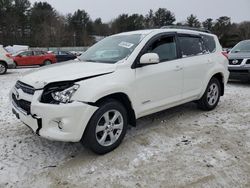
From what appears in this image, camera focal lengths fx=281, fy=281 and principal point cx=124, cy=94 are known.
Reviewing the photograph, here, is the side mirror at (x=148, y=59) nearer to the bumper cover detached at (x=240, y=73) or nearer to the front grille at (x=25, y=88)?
the front grille at (x=25, y=88)

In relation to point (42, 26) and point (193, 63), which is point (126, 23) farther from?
point (193, 63)

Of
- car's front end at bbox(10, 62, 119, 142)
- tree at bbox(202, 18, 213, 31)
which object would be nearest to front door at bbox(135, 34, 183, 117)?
car's front end at bbox(10, 62, 119, 142)

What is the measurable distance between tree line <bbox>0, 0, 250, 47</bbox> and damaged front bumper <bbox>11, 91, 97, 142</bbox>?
56606mm

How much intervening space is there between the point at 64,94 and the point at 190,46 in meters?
2.99

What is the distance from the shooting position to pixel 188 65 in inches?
205

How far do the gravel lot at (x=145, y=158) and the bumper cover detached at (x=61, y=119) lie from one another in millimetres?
440

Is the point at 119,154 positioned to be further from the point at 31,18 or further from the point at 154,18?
the point at 154,18

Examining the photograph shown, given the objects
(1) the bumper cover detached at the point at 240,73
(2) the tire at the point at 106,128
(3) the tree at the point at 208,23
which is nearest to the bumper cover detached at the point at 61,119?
(2) the tire at the point at 106,128

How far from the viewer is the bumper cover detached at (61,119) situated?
3439mm

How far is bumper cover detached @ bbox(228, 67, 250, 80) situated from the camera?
9070 millimetres

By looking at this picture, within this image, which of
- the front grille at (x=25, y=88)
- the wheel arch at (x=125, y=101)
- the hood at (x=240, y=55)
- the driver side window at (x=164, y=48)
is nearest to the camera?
the front grille at (x=25, y=88)

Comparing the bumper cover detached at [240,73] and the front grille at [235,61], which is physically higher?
the front grille at [235,61]

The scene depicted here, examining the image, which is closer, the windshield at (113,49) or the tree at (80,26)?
the windshield at (113,49)

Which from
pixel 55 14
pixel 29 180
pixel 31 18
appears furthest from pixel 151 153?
pixel 55 14
